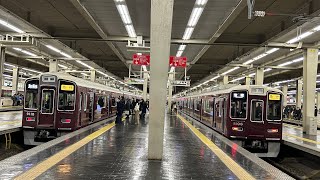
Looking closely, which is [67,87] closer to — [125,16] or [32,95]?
[32,95]

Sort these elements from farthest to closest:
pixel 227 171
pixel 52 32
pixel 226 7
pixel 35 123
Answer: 1. pixel 52 32
2. pixel 35 123
3. pixel 226 7
4. pixel 227 171

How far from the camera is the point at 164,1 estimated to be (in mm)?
8609

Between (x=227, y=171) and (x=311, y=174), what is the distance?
22.4 ft

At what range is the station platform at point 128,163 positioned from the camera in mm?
7445

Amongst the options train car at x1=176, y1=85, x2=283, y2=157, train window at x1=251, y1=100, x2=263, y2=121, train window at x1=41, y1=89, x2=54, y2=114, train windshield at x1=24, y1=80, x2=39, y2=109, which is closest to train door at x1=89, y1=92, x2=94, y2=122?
train window at x1=41, y1=89, x2=54, y2=114

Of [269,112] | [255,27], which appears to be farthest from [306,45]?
[269,112]

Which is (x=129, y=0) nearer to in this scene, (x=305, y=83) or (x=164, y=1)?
(x=164, y=1)

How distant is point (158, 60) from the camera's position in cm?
882

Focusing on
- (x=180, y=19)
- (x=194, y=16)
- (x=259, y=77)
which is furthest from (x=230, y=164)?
(x=259, y=77)

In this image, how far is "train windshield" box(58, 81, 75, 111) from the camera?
51.0 ft

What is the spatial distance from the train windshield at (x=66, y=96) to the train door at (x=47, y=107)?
322 mm

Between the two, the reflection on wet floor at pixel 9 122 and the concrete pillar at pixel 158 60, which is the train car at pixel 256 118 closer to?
the concrete pillar at pixel 158 60

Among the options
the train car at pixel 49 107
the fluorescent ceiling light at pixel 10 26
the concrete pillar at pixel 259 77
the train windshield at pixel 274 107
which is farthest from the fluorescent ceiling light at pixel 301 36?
the fluorescent ceiling light at pixel 10 26

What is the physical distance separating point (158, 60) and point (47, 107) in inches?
328
